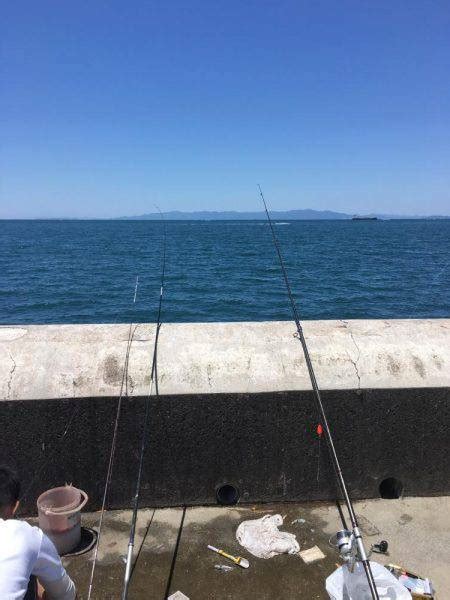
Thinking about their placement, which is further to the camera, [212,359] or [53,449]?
[212,359]

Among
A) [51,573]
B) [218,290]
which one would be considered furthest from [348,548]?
[218,290]

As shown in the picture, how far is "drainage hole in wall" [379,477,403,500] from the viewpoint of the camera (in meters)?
3.86

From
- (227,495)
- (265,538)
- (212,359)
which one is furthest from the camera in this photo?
(227,495)

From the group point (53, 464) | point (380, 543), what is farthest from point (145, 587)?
point (380, 543)

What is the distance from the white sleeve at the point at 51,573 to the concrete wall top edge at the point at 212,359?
1.48 metres

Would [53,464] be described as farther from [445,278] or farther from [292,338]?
[445,278]

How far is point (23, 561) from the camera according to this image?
1785 mm

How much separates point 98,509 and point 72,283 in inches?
1194

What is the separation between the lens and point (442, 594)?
2.94 meters

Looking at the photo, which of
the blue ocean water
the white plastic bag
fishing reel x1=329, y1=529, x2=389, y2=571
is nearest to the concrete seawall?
the white plastic bag

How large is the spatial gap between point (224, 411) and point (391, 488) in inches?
61.9

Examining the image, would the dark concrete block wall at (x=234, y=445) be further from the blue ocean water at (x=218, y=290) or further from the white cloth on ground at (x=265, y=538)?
the blue ocean water at (x=218, y=290)

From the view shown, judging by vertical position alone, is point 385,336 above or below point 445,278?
above

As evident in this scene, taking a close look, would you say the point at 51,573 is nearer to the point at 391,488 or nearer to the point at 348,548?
the point at 348,548
